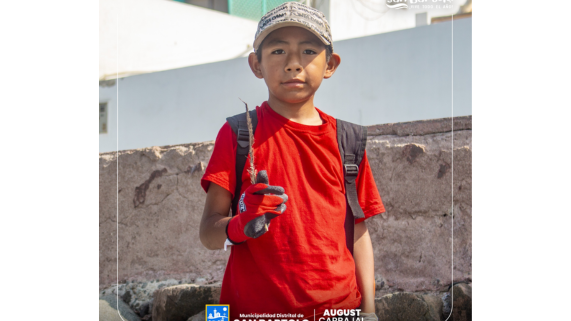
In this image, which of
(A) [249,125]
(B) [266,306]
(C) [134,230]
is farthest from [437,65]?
(C) [134,230]

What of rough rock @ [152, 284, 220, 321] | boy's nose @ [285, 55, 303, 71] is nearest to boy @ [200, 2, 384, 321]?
boy's nose @ [285, 55, 303, 71]

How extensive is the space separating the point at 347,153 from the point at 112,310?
120 centimetres

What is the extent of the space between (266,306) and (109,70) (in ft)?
3.74

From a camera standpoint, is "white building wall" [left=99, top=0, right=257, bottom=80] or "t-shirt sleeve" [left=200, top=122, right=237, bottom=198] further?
"white building wall" [left=99, top=0, right=257, bottom=80]

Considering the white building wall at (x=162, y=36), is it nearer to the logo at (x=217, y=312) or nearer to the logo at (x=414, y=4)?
the logo at (x=414, y=4)

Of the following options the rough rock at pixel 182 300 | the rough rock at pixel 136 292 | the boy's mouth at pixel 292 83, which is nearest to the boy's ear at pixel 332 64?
the boy's mouth at pixel 292 83

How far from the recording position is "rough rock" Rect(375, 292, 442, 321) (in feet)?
6.56

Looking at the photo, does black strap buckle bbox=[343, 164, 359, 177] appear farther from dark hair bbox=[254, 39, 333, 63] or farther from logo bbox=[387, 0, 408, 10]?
logo bbox=[387, 0, 408, 10]

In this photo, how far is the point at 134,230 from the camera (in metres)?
2.28

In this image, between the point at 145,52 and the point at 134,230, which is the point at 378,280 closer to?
the point at 134,230

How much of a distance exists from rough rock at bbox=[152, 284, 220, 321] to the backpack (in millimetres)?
556

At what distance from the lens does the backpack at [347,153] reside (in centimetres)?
172

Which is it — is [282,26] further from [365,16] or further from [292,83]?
[365,16]

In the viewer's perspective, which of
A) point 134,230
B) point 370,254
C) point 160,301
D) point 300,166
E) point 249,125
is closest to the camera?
point 249,125
